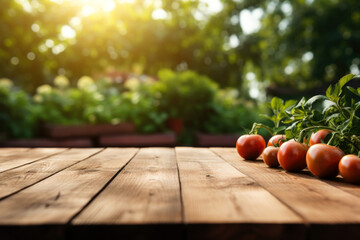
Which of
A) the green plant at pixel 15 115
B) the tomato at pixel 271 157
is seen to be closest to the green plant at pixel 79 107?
the green plant at pixel 15 115

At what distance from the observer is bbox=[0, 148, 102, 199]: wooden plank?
92 centimetres

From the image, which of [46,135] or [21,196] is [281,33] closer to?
[46,135]

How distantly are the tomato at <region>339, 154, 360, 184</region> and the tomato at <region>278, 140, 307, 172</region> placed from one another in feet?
0.61

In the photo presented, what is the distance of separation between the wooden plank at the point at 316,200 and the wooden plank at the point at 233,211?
0.03 metres

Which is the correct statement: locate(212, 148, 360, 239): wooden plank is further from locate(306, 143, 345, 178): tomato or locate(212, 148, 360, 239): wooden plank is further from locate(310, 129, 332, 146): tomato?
locate(310, 129, 332, 146): tomato

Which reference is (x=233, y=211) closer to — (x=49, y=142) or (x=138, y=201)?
(x=138, y=201)

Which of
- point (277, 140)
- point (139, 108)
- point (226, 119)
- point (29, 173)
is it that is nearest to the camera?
point (29, 173)

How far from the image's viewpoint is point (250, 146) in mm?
1526

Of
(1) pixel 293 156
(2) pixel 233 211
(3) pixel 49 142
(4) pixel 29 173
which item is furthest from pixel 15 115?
(2) pixel 233 211

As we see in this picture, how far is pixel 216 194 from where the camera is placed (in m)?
0.81

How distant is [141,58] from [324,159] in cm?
1278

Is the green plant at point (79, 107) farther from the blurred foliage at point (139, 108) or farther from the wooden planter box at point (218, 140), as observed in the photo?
the wooden planter box at point (218, 140)
